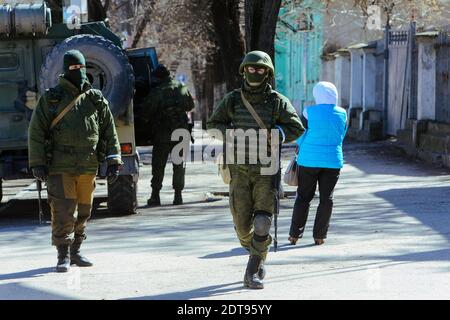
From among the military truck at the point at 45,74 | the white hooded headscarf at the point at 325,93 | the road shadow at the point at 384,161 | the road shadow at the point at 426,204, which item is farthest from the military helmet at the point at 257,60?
the road shadow at the point at 384,161

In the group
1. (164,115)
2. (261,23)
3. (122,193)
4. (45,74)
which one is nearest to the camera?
(45,74)

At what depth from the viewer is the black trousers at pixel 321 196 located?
33.4 ft

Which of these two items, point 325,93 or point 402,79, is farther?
point 402,79

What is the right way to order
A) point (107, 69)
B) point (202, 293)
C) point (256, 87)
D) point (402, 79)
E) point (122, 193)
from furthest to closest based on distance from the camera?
point (402, 79) → point (122, 193) → point (107, 69) → point (256, 87) → point (202, 293)

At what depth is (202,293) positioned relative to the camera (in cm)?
783

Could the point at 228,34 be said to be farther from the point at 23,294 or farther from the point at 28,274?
the point at 23,294

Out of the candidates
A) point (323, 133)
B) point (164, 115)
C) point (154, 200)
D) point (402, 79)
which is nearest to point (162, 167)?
point (154, 200)

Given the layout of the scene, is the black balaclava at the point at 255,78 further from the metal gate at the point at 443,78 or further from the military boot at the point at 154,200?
the metal gate at the point at 443,78

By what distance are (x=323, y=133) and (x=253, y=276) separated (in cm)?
259

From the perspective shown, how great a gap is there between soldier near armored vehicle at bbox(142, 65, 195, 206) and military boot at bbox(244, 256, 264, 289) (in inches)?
269

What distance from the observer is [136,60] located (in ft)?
49.0

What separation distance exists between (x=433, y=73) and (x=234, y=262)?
42.0 ft

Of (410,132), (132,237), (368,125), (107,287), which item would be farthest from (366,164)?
(107,287)

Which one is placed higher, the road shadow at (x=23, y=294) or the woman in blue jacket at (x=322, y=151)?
the woman in blue jacket at (x=322, y=151)
